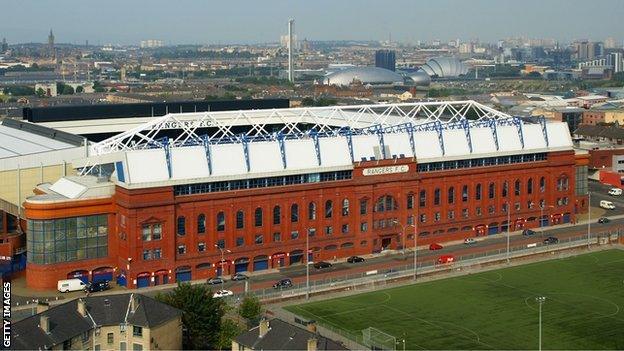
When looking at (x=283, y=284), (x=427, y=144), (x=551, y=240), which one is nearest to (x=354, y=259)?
(x=283, y=284)

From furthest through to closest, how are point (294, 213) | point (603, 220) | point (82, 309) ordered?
point (603, 220) → point (294, 213) → point (82, 309)

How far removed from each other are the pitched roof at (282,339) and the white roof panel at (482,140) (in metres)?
39.5

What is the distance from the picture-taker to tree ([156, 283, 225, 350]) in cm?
5400

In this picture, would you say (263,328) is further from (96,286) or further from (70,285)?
(70,285)

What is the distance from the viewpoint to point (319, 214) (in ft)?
253

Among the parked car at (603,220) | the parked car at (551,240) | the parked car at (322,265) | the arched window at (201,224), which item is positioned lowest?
the parked car at (322,265)

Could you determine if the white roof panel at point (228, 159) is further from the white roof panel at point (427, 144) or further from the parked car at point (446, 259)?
the white roof panel at point (427, 144)

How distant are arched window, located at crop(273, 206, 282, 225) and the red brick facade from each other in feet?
0.31

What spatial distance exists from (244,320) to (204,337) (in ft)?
16.5

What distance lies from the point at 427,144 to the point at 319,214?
1174 centimetres

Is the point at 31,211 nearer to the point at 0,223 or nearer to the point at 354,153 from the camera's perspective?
the point at 0,223

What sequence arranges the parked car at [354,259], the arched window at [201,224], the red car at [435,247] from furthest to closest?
the red car at [435,247], the parked car at [354,259], the arched window at [201,224]

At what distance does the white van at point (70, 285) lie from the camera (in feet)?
221

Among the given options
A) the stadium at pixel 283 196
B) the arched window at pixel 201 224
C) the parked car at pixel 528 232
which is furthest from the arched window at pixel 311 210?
the parked car at pixel 528 232
